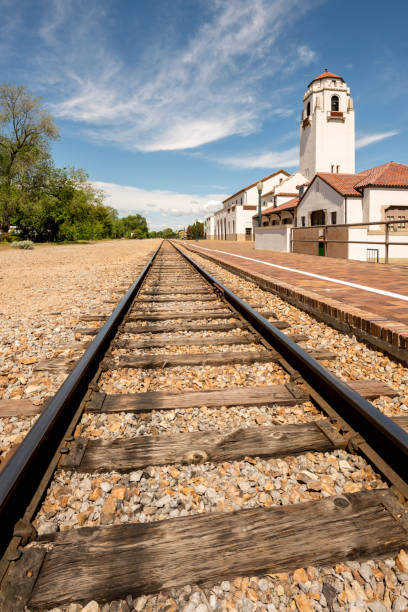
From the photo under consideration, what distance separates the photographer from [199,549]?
1.19 metres

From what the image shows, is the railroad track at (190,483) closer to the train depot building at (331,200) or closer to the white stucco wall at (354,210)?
the train depot building at (331,200)

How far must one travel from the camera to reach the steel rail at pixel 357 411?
154 centimetres

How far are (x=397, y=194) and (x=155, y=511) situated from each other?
101 feet

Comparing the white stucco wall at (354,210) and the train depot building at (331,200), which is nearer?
the train depot building at (331,200)

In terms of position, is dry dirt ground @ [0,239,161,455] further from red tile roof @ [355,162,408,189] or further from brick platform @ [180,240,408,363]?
red tile roof @ [355,162,408,189]

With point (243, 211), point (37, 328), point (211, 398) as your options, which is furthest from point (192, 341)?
point (243, 211)

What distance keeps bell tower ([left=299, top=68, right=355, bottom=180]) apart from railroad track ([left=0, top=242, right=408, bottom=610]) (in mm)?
48290

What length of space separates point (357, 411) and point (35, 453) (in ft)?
5.28

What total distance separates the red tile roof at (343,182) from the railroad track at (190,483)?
27.6 m

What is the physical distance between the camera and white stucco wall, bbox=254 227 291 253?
52.5 feet

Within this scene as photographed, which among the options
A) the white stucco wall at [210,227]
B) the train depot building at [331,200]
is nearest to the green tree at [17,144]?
Result: the train depot building at [331,200]

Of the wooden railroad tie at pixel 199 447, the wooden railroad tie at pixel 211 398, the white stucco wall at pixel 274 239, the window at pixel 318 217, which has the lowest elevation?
the wooden railroad tie at pixel 199 447

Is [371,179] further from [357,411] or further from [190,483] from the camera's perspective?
[190,483]

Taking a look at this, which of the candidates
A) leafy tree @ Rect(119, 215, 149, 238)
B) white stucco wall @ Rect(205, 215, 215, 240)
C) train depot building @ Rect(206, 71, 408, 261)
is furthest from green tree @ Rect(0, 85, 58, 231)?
leafy tree @ Rect(119, 215, 149, 238)
